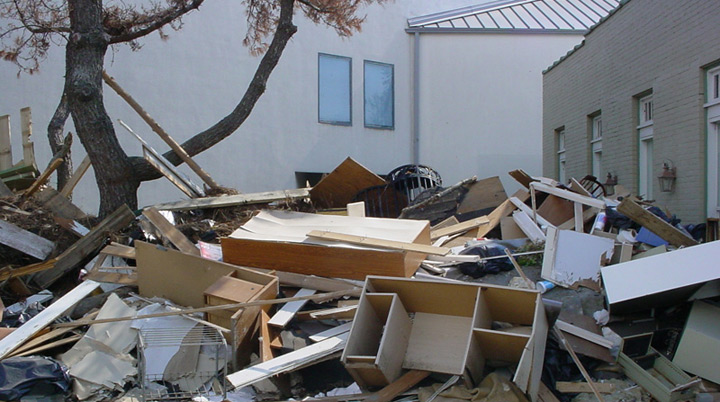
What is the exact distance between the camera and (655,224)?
217 inches

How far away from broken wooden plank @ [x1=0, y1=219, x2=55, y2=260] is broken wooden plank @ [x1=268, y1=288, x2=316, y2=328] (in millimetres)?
3167

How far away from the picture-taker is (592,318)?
458 centimetres

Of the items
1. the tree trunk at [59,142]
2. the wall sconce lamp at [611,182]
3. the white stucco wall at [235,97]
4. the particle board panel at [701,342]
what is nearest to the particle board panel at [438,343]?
the particle board panel at [701,342]

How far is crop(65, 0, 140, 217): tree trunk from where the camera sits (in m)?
6.97

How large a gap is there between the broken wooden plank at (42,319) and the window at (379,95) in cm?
998

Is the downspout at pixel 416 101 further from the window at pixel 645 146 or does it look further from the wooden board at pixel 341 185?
the wooden board at pixel 341 185

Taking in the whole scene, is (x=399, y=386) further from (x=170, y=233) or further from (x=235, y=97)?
(x=235, y=97)

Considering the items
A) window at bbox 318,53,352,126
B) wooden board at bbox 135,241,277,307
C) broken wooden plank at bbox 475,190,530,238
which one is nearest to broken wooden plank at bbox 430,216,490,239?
broken wooden plank at bbox 475,190,530,238

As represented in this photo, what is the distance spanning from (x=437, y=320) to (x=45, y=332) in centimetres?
313

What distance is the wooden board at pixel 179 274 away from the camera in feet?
16.4

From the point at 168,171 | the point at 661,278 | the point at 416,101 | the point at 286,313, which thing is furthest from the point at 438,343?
the point at 416,101

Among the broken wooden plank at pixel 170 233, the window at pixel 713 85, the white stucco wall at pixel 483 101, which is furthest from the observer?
the white stucco wall at pixel 483 101

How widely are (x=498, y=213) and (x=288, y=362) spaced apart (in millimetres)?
3801

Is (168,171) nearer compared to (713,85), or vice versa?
(713,85)
